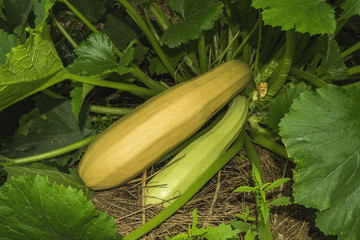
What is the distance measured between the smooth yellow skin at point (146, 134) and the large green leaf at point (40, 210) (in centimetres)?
43

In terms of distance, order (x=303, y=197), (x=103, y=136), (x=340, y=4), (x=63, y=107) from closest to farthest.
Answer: (x=303, y=197), (x=340, y=4), (x=103, y=136), (x=63, y=107)

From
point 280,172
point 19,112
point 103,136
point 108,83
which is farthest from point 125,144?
point 280,172

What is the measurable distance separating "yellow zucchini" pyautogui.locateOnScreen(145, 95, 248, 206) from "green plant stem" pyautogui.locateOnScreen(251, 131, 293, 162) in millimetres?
122

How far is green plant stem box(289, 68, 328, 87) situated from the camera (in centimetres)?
163

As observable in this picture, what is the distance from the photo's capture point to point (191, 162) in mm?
1627

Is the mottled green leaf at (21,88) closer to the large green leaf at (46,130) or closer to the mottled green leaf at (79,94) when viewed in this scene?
the mottled green leaf at (79,94)

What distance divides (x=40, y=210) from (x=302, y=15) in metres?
1.07

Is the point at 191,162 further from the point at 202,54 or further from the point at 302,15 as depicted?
the point at 302,15

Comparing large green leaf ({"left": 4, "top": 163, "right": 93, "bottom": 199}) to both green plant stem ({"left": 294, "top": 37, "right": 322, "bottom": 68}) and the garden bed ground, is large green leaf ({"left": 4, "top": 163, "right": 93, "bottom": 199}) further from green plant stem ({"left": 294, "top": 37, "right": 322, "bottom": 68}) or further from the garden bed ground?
green plant stem ({"left": 294, "top": 37, "right": 322, "bottom": 68})

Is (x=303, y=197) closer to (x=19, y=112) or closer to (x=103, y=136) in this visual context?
(x=103, y=136)

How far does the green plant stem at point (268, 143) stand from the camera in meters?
1.72

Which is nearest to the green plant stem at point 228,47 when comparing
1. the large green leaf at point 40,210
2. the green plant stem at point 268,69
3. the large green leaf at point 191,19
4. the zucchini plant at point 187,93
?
the zucchini plant at point 187,93

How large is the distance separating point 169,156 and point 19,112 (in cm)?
82

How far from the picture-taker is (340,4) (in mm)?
1459
